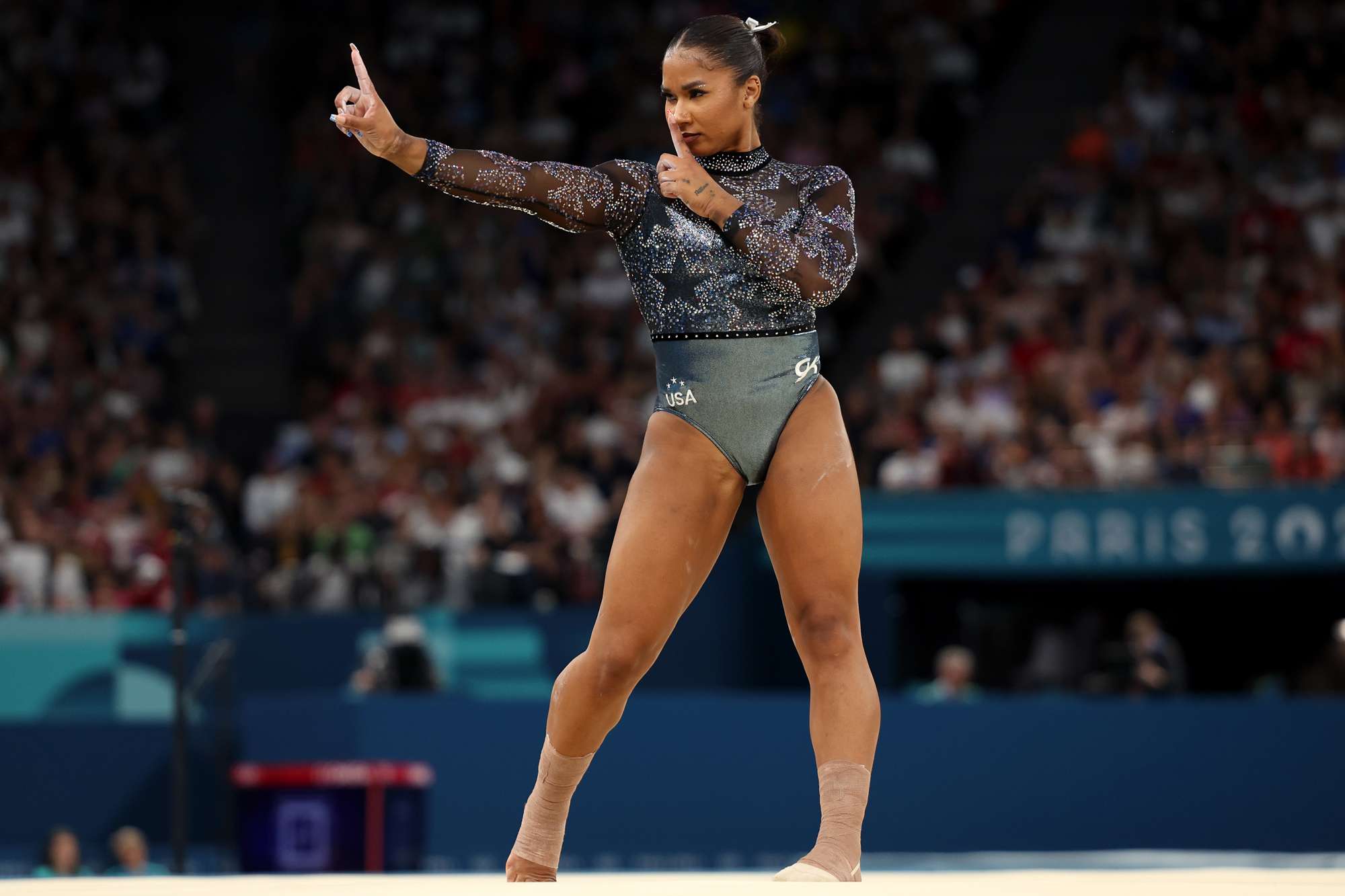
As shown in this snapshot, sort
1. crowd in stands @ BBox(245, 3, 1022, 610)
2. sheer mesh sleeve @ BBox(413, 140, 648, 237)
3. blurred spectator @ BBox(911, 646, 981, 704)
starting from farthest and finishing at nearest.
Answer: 1. crowd in stands @ BBox(245, 3, 1022, 610)
2. blurred spectator @ BBox(911, 646, 981, 704)
3. sheer mesh sleeve @ BBox(413, 140, 648, 237)

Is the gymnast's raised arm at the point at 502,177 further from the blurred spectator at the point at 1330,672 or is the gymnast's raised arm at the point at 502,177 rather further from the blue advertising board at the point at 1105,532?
the blurred spectator at the point at 1330,672

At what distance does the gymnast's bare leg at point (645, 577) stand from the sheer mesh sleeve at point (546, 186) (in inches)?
19.4

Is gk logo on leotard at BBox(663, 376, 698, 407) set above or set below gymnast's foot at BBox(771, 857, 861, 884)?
above

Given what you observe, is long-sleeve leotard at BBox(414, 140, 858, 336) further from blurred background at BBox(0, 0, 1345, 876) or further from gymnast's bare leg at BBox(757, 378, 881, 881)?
blurred background at BBox(0, 0, 1345, 876)

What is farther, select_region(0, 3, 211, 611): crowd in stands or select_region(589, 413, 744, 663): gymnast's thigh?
select_region(0, 3, 211, 611): crowd in stands

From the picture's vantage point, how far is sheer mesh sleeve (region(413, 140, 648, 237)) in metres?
4.27

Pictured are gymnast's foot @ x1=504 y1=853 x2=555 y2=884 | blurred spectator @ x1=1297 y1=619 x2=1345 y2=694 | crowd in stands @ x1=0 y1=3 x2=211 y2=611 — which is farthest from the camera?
crowd in stands @ x1=0 y1=3 x2=211 y2=611

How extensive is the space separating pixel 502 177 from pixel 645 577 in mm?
974

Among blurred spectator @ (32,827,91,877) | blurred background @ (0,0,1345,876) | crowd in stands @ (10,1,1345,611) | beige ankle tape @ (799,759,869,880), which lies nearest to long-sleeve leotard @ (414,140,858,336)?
beige ankle tape @ (799,759,869,880)

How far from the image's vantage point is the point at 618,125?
18000mm

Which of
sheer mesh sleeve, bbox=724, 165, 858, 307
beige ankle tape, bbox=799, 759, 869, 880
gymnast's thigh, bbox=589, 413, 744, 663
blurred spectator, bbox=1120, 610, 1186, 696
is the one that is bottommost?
blurred spectator, bbox=1120, 610, 1186, 696

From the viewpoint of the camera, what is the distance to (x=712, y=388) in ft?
14.1

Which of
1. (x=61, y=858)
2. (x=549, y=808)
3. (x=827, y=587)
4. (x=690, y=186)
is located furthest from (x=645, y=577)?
(x=61, y=858)

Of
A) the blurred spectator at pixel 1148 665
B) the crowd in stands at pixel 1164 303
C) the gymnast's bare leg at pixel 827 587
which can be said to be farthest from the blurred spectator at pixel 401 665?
the gymnast's bare leg at pixel 827 587
